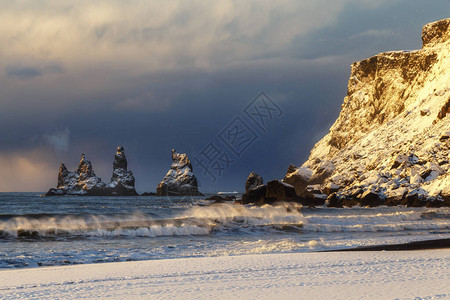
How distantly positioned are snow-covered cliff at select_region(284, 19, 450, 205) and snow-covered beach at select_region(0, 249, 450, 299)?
146 ft

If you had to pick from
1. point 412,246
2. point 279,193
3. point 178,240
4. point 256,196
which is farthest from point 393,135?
point 178,240

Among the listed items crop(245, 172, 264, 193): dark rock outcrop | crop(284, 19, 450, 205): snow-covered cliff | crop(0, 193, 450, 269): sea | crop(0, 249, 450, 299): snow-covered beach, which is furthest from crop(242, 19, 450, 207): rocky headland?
crop(0, 249, 450, 299): snow-covered beach

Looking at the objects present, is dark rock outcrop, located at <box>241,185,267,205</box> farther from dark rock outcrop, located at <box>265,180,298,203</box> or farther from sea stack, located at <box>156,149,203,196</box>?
sea stack, located at <box>156,149,203,196</box>

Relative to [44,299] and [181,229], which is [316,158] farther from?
[44,299]

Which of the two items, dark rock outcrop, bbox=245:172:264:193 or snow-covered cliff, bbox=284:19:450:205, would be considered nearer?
snow-covered cliff, bbox=284:19:450:205

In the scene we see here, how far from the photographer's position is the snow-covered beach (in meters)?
8.49

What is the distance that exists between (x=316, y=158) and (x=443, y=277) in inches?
4092

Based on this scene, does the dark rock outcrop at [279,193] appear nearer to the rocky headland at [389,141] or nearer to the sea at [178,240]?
the rocky headland at [389,141]

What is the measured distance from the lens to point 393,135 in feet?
259

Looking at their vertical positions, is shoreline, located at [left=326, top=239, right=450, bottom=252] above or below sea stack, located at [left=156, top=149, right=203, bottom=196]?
below

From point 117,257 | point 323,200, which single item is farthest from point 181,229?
point 323,200

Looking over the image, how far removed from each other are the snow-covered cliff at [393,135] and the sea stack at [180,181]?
264 feet

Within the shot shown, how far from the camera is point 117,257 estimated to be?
1515 centimetres

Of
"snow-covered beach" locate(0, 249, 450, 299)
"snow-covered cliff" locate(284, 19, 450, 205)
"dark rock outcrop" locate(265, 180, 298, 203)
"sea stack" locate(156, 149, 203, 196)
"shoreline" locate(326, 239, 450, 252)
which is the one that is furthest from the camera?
"sea stack" locate(156, 149, 203, 196)
